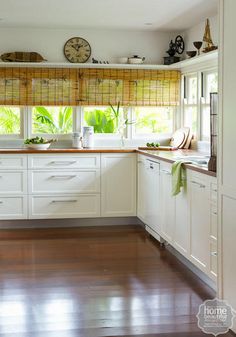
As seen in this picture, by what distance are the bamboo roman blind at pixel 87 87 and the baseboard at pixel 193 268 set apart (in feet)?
7.39

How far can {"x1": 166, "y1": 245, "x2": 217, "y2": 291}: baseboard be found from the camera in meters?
4.09

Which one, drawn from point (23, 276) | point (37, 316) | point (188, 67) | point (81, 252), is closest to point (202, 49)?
point (188, 67)

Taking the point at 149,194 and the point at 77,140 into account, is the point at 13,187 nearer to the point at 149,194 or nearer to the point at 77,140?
the point at 77,140

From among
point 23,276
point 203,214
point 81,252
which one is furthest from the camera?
point 81,252

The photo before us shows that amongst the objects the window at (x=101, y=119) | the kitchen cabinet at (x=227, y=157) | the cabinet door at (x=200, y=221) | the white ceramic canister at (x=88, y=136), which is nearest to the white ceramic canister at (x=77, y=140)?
the white ceramic canister at (x=88, y=136)

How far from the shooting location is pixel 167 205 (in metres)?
5.10

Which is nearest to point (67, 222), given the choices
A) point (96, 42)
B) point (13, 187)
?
point (13, 187)

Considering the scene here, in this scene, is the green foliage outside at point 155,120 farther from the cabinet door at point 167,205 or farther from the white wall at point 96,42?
the cabinet door at point 167,205

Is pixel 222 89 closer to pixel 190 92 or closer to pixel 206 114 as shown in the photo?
pixel 206 114

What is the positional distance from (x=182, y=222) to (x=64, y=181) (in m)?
2.11

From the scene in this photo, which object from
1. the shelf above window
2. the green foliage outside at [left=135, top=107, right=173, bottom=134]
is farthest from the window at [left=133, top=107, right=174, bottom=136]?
the shelf above window

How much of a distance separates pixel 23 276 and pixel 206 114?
9.76ft

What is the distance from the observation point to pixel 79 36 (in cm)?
673

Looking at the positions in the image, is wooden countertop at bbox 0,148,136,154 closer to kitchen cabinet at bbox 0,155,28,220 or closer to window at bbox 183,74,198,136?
kitchen cabinet at bbox 0,155,28,220
